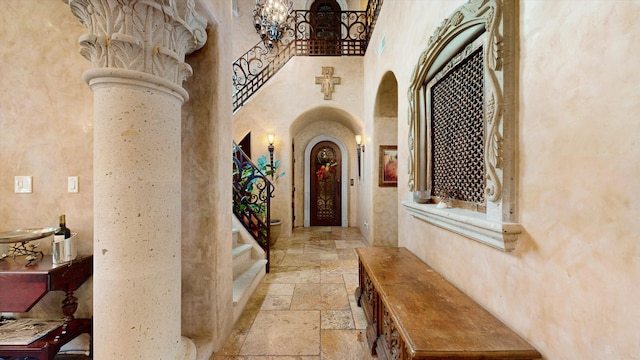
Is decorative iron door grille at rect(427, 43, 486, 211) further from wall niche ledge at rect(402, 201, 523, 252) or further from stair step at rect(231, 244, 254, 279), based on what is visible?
stair step at rect(231, 244, 254, 279)

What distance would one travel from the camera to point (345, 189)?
718 centimetres

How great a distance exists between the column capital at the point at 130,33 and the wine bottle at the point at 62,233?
1.12 m

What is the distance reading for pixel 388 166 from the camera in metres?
4.47

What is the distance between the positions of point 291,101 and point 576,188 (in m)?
5.26

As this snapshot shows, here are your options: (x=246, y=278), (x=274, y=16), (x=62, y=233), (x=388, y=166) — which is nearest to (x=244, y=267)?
(x=246, y=278)

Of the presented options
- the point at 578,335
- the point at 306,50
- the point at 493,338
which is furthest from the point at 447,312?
the point at 306,50

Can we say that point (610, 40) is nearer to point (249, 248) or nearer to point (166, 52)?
point (166, 52)

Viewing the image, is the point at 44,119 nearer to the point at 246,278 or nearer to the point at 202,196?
the point at 202,196

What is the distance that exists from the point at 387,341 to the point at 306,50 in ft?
19.0

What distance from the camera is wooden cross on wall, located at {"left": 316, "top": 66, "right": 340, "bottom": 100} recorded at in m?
5.43

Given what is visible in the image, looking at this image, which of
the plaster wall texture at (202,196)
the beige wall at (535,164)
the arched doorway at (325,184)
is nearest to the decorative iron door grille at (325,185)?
the arched doorway at (325,184)

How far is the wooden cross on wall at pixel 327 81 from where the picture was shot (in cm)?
543

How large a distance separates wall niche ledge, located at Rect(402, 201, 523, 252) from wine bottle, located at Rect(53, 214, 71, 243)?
8.27 feet

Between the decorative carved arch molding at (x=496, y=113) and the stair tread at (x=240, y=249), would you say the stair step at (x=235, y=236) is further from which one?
the decorative carved arch molding at (x=496, y=113)
